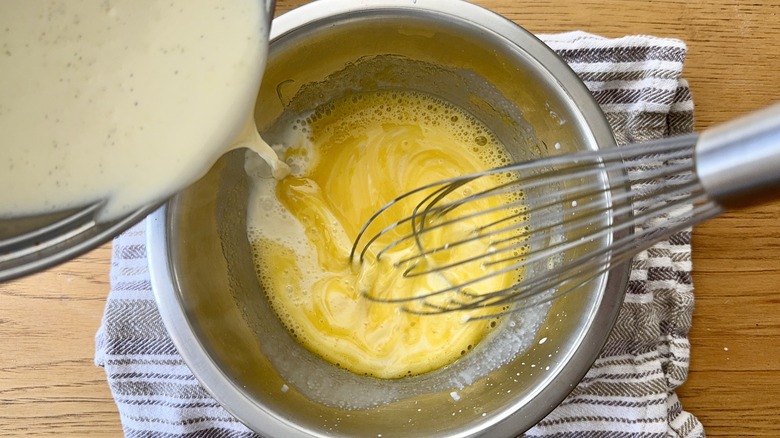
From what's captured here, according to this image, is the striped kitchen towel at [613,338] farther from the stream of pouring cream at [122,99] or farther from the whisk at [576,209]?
the stream of pouring cream at [122,99]

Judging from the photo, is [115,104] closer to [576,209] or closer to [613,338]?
[576,209]

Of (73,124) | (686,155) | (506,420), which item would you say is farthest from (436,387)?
(73,124)

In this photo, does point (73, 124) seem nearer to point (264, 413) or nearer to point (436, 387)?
point (264, 413)

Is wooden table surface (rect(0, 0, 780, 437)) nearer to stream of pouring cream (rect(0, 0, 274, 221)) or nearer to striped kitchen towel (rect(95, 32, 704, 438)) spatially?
striped kitchen towel (rect(95, 32, 704, 438))

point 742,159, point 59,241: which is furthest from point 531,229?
point 59,241

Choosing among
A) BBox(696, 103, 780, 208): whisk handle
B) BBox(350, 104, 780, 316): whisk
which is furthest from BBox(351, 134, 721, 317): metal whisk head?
BBox(696, 103, 780, 208): whisk handle
